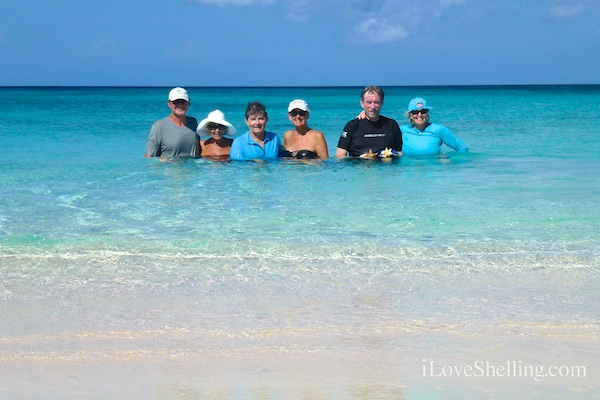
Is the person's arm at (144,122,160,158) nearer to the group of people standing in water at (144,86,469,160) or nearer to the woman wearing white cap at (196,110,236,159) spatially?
the group of people standing in water at (144,86,469,160)

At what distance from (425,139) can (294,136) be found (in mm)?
1547

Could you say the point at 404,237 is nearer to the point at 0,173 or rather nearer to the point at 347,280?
the point at 347,280

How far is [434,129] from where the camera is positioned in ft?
31.9

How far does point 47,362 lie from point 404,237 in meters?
3.17

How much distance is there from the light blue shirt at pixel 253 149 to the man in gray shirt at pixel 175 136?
0.47m

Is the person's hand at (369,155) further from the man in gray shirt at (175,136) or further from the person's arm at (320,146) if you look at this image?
A: the man in gray shirt at (175,136)

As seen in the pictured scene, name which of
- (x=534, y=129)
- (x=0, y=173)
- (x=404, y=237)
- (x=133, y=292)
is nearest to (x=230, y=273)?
(x=133, y=292)

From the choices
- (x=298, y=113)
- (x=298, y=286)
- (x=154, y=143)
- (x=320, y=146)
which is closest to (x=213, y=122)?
(x=154, y=143)

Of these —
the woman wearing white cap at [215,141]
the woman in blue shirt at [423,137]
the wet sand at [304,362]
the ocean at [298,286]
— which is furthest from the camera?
the woman in blue shirt at [423,137]

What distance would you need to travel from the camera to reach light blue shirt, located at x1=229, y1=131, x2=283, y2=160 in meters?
9.11

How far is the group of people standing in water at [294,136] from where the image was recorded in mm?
8906

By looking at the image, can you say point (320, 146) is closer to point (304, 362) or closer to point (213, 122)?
point (213, 122)

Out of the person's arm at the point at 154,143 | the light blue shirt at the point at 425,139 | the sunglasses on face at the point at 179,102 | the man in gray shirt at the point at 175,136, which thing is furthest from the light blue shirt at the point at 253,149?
the light blue shirt at the point at 425,139

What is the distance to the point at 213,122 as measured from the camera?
9.01 m
